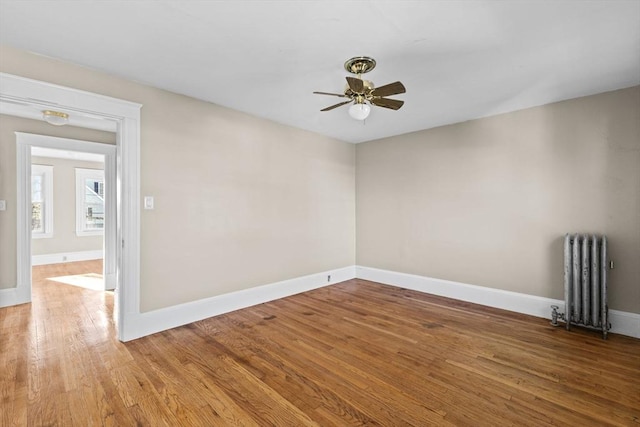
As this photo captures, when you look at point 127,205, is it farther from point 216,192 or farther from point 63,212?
point 63,212

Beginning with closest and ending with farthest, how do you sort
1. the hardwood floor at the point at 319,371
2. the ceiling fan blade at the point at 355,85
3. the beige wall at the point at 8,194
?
the hardwood floor at the point at 319,371
the ceiling fan blade at the point at 355,85
the beige wall at the point at 8,194

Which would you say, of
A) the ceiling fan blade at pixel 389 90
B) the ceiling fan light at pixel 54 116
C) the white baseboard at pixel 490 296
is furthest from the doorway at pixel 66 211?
the ceiling fan blade at pixel 389 90

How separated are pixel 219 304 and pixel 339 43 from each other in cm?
306

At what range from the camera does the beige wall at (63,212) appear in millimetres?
6675

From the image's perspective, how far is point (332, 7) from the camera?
71.1 inches

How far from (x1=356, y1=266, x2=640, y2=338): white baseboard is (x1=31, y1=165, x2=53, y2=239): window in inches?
290

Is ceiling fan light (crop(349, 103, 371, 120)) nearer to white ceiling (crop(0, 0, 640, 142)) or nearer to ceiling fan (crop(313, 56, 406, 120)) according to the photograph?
ceiling fan (crop(313, 56, 406, 120))

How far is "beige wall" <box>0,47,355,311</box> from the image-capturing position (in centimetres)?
298

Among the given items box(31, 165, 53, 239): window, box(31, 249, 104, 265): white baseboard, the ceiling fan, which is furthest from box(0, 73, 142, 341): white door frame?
box(31, 249, 104, 265): white baseboard

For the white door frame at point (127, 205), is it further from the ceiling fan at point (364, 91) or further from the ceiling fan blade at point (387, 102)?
the ceiling fan blade at point (387, 102)

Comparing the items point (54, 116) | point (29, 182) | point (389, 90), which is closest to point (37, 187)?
point (29, 182)

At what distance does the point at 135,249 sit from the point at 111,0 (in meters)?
2.08

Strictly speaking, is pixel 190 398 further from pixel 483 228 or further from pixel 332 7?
pixel 483 228

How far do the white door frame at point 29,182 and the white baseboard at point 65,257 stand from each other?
313 cm
